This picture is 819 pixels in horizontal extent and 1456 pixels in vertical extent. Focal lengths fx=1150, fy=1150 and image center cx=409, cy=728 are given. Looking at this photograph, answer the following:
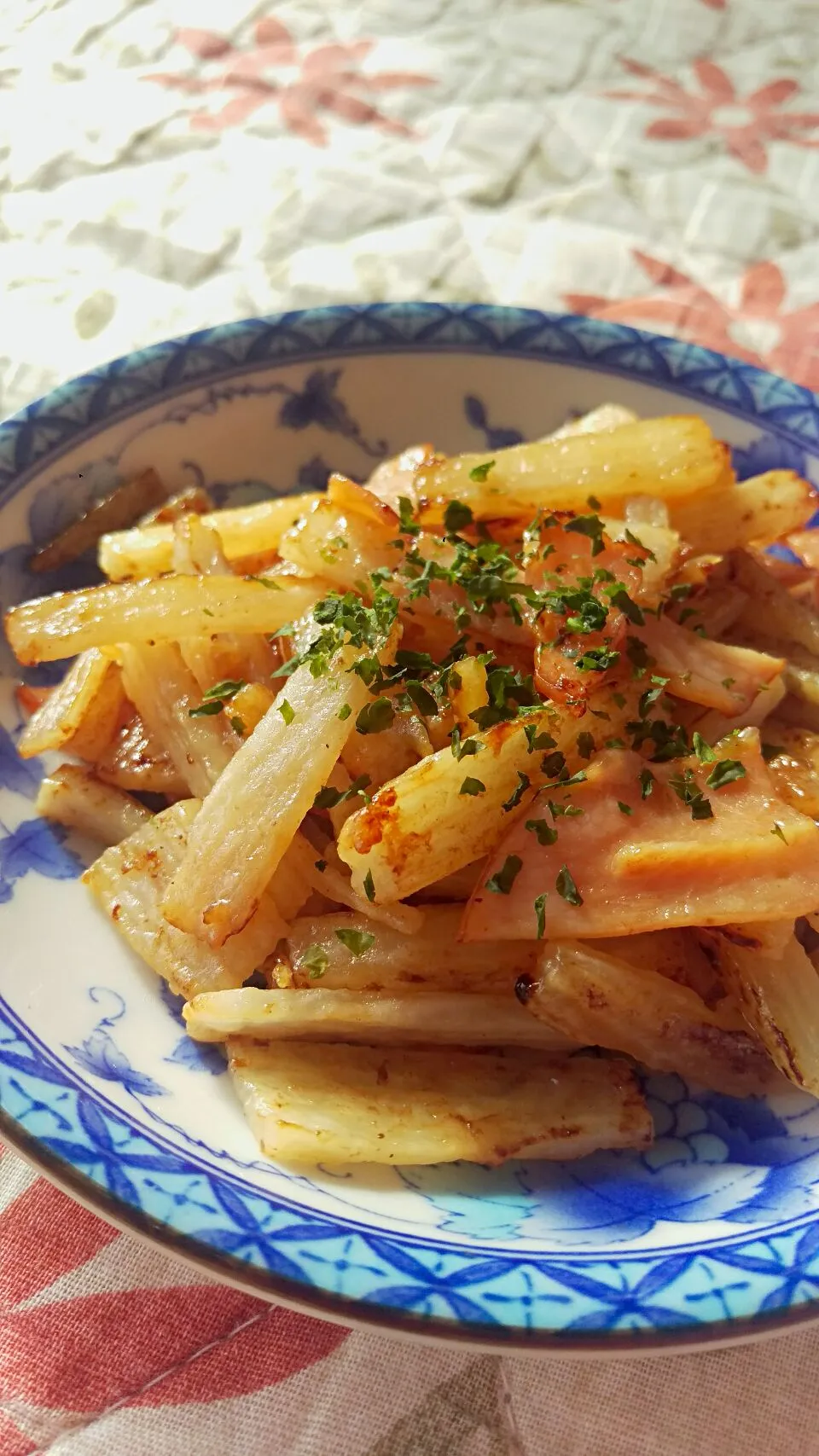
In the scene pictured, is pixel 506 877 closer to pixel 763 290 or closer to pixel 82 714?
pixel 82 714

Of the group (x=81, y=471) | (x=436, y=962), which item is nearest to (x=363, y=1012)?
(x=436, y=962)

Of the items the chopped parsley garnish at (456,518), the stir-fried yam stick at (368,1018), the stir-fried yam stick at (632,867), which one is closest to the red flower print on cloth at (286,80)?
the chopped parsley garnish at (456,518)

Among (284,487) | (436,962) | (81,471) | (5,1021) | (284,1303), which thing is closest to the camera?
(284,1303)

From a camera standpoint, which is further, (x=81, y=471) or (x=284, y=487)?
(x=284, y=487)

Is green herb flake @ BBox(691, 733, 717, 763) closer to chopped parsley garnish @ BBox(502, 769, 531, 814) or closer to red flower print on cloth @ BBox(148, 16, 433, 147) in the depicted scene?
chopped parsley garnish @ BBox(502, 769, 531, 814)

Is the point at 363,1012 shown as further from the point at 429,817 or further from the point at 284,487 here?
the point at 284,487

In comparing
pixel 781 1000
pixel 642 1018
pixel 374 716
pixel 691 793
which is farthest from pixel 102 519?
pixel 781 1000
